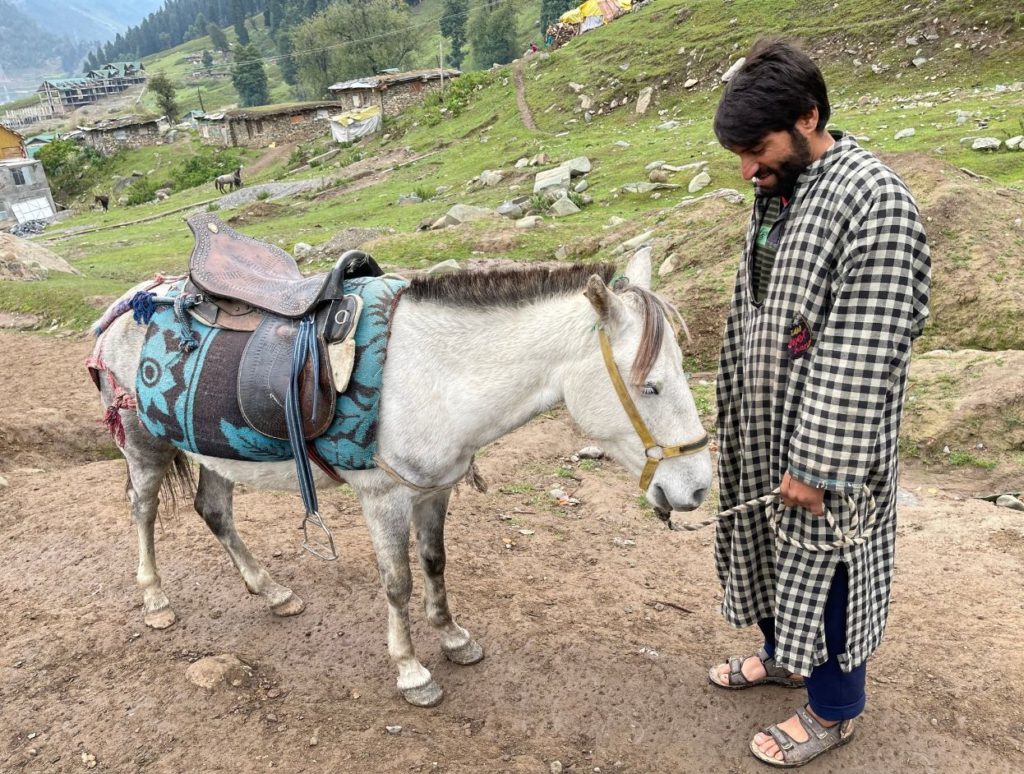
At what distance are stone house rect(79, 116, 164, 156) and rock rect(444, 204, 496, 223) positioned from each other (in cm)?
5050

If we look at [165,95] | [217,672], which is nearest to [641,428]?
[217,672]

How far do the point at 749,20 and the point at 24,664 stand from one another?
28.5 metres

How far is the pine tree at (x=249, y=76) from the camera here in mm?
76812

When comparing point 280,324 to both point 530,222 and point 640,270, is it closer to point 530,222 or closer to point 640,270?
point 640,270

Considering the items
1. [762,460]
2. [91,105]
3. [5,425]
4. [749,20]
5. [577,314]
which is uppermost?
[91,105]

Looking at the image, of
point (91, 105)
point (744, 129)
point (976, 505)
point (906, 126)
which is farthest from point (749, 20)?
point (91, 105)

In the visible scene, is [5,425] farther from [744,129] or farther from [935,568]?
[935,568]

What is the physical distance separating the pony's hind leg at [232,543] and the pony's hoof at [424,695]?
986mm

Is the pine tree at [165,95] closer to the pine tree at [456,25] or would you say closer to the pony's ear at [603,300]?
the pine tree at [456,25]

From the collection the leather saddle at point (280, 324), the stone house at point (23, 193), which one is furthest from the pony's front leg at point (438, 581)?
the stone house at point (23, 193)

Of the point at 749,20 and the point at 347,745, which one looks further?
the point at 749,20

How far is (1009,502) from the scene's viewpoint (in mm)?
4383

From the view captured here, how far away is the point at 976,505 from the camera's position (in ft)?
14.4

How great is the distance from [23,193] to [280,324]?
5131 cm
